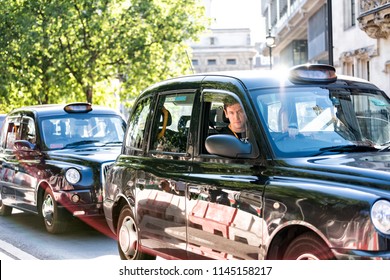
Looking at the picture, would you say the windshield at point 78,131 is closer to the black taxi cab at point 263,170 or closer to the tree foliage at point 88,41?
the black taxi cab at point 263,170

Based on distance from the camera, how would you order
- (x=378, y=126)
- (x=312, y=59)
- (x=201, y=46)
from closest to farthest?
(x=378, y=126) < (x=312, y=59) < (x=201, y=46)

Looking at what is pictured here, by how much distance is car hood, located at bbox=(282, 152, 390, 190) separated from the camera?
5.06 metres

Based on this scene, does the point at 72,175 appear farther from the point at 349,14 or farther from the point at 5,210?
the point at 349,14

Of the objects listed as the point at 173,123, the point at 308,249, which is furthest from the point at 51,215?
the point at 308,249

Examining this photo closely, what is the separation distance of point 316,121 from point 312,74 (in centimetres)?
50

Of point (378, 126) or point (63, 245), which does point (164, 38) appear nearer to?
point (63, 245)

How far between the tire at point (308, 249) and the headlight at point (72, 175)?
6421 millimetres

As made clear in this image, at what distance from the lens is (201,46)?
144 metres

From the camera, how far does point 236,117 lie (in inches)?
255

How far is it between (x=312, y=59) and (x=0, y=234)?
35928mm

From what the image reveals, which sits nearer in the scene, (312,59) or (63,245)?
(63,245)

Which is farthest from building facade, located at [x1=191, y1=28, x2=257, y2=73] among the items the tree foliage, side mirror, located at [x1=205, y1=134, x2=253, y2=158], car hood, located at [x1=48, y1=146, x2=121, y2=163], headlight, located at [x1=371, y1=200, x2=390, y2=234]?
headlight, located at [x1=371, y1=200, x2=390, y2=234]

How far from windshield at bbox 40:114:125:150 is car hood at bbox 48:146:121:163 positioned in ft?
0.96
